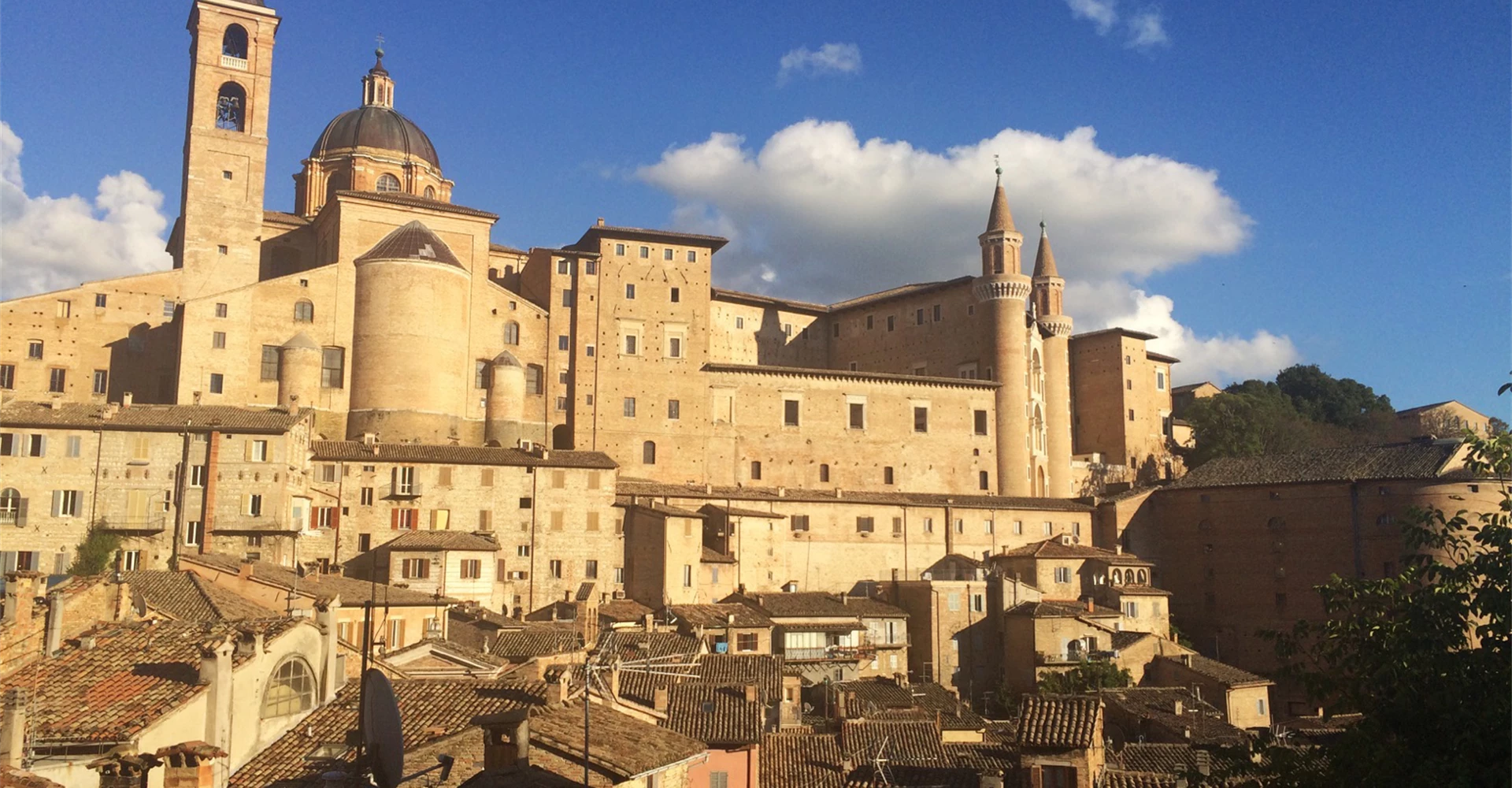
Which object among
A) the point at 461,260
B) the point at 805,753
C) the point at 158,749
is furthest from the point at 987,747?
the point at 461,260

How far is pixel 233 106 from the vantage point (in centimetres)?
5469

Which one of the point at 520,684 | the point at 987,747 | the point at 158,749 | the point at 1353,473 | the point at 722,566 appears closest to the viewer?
the point at 158,749

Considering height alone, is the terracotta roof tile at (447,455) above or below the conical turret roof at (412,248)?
below

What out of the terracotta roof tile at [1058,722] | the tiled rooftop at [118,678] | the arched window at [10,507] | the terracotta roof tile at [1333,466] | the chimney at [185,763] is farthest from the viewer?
the terracotta roof tile at [1333,466]

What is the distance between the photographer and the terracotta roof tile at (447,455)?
42.9 metres

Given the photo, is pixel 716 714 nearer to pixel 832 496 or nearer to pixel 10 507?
pixel 10 507

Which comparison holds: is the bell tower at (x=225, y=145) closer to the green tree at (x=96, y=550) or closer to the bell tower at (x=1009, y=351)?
the green tree at (x=96, y=550)

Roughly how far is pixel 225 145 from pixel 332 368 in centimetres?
1143

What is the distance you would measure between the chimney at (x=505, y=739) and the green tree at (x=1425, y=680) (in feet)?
21.7

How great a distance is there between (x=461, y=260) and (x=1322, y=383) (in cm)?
5872

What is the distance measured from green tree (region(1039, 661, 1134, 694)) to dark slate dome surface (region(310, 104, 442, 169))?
41.2 m

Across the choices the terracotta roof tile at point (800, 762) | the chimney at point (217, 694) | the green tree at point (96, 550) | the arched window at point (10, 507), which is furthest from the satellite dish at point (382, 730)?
the arched window at point (10, 507)

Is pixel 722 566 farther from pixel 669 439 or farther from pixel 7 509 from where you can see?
pixel 7 509

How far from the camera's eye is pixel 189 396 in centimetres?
4778
